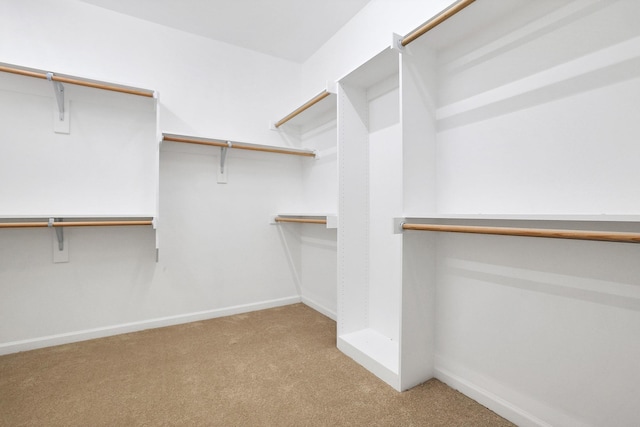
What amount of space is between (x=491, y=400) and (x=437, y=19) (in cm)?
173

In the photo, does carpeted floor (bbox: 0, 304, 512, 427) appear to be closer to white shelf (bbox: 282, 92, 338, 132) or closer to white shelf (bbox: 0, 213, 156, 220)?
white shelf (bbox: 0, 213, 156, 220)

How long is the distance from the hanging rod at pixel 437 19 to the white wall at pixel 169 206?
172cm

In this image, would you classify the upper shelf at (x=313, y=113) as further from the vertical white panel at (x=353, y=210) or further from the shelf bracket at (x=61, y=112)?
the shelf bracket at (x=61, y=112)

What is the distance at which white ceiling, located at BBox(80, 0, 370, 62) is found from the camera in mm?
2184

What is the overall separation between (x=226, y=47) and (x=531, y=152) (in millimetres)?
2562

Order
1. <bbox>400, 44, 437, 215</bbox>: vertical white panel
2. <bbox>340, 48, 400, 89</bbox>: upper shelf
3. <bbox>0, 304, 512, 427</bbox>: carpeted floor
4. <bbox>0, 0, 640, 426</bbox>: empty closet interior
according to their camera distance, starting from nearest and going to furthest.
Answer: <bbox>0, 0, 640, 426</bbox>: empty closet interior → <bbox>0, 304, 512, 427</bbox>: carpeted floor → <bbox>400, 44, 437, 215</bbox>: vertical white panel → <bbox>340, 48, 400, 89</bbox>: upper shelf

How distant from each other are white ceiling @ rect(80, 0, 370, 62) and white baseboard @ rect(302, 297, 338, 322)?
93.4 inches

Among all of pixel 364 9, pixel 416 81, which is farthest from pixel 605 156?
pixel 364 9

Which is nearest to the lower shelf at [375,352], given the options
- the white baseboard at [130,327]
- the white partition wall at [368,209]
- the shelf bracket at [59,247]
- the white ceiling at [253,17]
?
the white partition wall at [368,209]

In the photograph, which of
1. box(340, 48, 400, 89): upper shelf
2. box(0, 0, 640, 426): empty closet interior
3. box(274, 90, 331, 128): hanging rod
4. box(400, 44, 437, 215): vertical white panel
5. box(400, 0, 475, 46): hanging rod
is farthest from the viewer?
box(274, 90, 331, 128): hanging rod

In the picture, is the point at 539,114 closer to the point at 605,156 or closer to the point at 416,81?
the point at 605,156

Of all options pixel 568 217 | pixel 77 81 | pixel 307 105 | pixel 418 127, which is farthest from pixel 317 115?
pixel 568 217

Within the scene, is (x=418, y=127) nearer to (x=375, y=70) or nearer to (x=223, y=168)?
(x=375, y=70)

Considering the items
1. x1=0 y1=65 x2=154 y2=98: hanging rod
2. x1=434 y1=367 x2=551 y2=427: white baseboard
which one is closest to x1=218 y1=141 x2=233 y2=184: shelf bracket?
x1=0 y1=65 x2=154 y2=98: hanging rod
